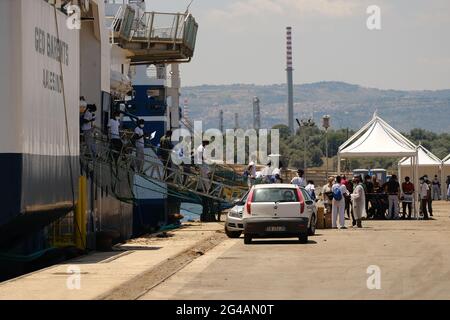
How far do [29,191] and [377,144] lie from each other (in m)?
26.2

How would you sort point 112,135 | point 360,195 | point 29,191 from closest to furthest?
point 29,191 → point 112,135 → point 360,195

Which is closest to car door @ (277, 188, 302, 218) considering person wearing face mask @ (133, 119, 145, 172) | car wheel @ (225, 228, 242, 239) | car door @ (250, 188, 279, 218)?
car door @ (250, 188, 279, 218)

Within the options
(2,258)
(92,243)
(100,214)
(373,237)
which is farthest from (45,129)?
(373,237)

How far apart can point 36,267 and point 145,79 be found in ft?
101

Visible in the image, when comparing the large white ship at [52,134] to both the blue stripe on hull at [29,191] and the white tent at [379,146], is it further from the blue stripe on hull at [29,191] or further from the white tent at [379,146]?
the white tent at [379,146]

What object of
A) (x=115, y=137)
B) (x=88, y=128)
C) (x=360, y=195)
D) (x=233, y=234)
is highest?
(x=88, y=128)

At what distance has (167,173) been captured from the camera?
40469 millimetres

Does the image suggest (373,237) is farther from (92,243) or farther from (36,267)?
(36,267)

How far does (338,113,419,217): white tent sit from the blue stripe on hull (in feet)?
70.4

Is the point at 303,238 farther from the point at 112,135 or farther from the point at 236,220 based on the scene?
the point at 112,135

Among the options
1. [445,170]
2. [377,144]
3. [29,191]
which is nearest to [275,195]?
[29,191]

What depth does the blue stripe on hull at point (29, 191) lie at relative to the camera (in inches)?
814

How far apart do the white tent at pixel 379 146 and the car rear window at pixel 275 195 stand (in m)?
15.2

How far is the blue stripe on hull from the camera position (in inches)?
814
